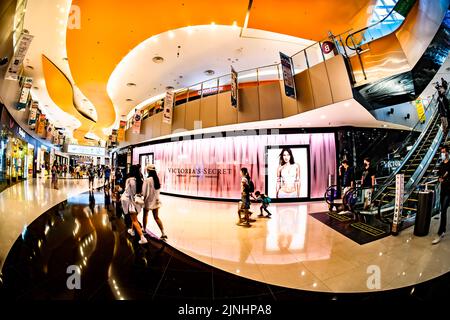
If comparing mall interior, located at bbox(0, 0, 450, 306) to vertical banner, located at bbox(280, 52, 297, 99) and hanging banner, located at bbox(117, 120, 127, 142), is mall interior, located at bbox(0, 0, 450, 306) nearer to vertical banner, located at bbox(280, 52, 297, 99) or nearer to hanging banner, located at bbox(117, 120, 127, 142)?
vertical banner, located at bbox(280, 52, 297, 99)

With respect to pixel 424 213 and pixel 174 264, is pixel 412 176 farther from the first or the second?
pixel 174 264

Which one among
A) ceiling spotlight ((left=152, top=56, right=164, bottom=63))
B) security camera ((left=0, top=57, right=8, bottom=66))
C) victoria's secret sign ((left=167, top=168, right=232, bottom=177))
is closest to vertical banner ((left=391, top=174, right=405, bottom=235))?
victoria's secret sign ((left=167, top=168, right=232, bottom=177))

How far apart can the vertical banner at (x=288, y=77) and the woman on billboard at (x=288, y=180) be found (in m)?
2.72

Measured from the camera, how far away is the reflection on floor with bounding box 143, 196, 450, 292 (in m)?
2.31

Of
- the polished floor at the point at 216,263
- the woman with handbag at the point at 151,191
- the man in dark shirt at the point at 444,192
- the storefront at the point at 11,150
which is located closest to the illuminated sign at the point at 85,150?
the storefront at the point at 11,150

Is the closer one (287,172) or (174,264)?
(174,264)

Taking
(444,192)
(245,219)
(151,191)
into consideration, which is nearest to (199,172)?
(245,219)

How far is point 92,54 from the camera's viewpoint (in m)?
6.60

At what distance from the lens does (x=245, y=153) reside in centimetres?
806

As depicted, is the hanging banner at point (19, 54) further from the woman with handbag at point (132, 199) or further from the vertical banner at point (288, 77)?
the vertical banner at point (288, 77)

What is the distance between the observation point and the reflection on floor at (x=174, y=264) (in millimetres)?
1989

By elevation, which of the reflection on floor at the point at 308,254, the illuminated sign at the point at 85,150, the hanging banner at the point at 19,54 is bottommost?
the reflection on floor at the point at 308,254

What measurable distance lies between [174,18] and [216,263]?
22.2 ft
